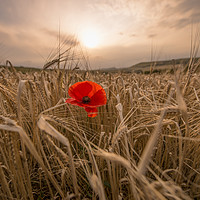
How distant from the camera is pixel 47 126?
Answer: 327 mm

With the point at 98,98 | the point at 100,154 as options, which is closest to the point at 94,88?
the point at 98,98

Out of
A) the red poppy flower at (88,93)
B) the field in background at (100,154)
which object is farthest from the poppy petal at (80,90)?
the field in background at (100,154)

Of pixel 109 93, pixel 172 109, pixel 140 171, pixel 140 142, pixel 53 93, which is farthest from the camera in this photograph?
pixel 109 93

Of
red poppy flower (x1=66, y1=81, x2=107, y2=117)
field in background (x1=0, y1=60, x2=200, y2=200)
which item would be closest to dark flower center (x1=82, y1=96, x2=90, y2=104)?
red poppy flower (x1=66, y1=81, x2=107, y2=117)

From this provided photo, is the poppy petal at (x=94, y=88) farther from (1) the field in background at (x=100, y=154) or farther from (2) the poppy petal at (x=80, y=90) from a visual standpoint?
(1) the field in background at (x=100, y=154)

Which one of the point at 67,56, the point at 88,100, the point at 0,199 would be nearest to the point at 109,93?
the point at 88,100

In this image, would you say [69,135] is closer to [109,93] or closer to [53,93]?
[53,93]

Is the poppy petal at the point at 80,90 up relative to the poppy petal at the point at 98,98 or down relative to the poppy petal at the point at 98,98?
up

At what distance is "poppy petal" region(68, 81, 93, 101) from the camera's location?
95 centimetres

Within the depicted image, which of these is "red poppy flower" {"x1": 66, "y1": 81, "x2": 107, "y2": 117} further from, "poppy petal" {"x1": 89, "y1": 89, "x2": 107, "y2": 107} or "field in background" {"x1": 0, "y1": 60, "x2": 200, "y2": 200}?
"field in background" {"x1": 0, "y1": 60, "x2": 200, "y2": 200}

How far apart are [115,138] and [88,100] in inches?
25.2

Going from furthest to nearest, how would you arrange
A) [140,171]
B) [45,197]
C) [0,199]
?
[45,197] → [0,199] → [140,171]

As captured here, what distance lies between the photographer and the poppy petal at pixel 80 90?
0.95 m

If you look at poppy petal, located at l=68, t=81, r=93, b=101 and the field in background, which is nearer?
the field in background
